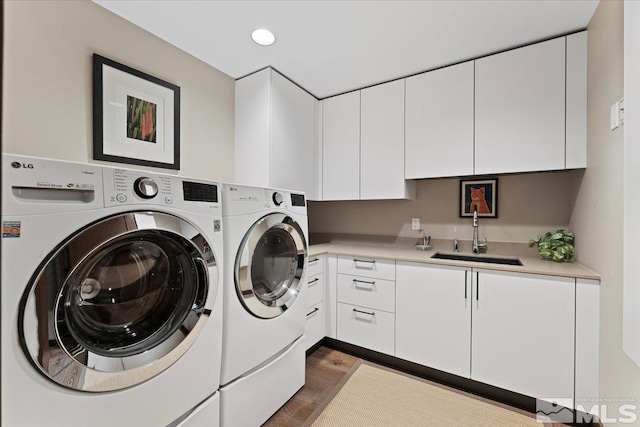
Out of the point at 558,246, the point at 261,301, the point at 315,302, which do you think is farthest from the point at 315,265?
the point at 558,246

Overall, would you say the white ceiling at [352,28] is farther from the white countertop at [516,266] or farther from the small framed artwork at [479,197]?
the white countertop at [516,266]

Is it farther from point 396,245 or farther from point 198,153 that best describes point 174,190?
point 396,245

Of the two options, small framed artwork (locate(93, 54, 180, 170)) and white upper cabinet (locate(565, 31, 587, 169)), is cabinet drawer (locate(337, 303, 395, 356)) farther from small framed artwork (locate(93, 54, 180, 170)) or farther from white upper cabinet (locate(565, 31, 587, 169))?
small framed artwork (locate(93, 54, 180, 170))

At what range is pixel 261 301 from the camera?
1604mm

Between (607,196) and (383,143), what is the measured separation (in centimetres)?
144

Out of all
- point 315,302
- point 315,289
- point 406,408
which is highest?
Result: point 315,289

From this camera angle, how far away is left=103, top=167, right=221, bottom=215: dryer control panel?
102 centimetres

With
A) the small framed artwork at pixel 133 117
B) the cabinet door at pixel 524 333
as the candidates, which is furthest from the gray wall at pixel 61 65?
the cabinet door at pixel 524 333

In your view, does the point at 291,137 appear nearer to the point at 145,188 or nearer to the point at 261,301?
the point at 261,301

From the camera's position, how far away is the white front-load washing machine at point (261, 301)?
1428 mm

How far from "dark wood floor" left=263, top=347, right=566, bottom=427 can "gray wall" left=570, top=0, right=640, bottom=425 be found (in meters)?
0.59

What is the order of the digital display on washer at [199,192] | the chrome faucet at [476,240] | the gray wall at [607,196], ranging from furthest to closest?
the chrome faucet at [476,240], the gray wall at [607,196], the digital display on washer at [199,192]

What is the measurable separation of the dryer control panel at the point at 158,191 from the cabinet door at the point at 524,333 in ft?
5.37

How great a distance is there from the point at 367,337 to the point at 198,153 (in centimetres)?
184
